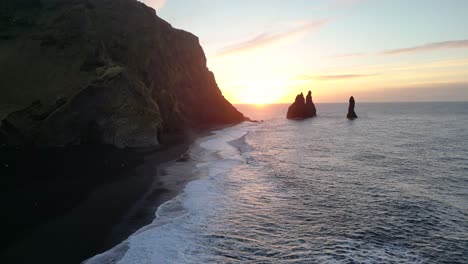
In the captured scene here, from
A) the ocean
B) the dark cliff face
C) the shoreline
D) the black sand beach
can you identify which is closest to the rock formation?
the dark cliff face

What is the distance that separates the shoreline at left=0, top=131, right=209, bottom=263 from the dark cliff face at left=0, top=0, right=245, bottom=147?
13.5 meters

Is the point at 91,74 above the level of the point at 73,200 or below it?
above

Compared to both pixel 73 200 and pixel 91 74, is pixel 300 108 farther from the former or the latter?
Answer: pixel 73 200

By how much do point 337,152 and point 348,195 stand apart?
23944 mm

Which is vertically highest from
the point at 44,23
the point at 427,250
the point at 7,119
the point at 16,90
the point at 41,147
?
the point at 44,23

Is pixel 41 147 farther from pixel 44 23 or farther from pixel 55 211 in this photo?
pixel 44 23

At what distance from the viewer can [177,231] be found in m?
20.6

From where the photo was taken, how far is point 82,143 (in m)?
53.8

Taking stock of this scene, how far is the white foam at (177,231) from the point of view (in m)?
17.1

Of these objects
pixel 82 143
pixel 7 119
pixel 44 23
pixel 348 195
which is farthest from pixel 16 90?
pixel 348 195

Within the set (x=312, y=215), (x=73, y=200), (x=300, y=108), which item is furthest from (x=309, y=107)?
(x=73, y=200)

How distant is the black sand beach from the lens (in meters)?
18.2

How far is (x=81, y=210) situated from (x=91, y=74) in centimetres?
3964

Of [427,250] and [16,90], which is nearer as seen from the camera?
Answer: [427,250]
